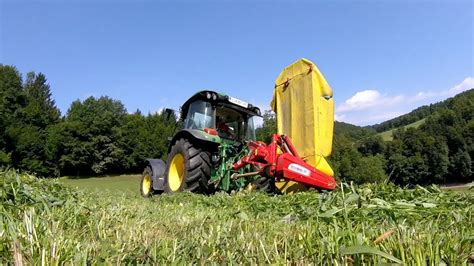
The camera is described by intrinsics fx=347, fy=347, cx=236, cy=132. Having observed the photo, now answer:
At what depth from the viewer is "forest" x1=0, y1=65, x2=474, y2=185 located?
1416 inches

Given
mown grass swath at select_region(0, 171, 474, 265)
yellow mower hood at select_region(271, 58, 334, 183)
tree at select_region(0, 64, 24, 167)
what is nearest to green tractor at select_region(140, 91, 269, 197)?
yellow mower hood at select_region(271, 58, 334, 183)

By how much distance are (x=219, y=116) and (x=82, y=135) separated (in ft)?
137

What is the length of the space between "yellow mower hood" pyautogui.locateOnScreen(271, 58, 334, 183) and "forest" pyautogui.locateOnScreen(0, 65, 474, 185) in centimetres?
2731

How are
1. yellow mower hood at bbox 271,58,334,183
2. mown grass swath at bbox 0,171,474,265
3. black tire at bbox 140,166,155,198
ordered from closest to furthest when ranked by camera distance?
1. mown grass swath at bbox 0,171,474,265
2. yellow mower hood at bbox 271,58,334,183
3. black tire at bbox 140,166,155,198

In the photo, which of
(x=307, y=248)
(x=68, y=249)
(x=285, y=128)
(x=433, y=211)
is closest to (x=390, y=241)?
(x=307, y=248)

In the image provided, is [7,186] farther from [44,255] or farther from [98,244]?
[44,255]

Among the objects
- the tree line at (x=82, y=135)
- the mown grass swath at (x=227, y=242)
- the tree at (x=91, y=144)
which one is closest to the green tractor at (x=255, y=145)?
the mown grass swath at (x=227, y=242)

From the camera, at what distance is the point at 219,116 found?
8.75 m

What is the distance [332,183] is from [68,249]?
4.76 metres

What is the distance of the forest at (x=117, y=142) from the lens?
36.0 m

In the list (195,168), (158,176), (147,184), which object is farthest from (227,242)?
(147,184)

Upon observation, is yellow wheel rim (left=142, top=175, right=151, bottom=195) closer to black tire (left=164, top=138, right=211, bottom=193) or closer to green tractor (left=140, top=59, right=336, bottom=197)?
green tractor (left=140, top=59, right=336, bottom=197)

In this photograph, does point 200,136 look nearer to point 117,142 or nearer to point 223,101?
point 223,101

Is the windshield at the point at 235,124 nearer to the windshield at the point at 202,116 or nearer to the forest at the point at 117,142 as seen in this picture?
the windshield at the point at 202,116
